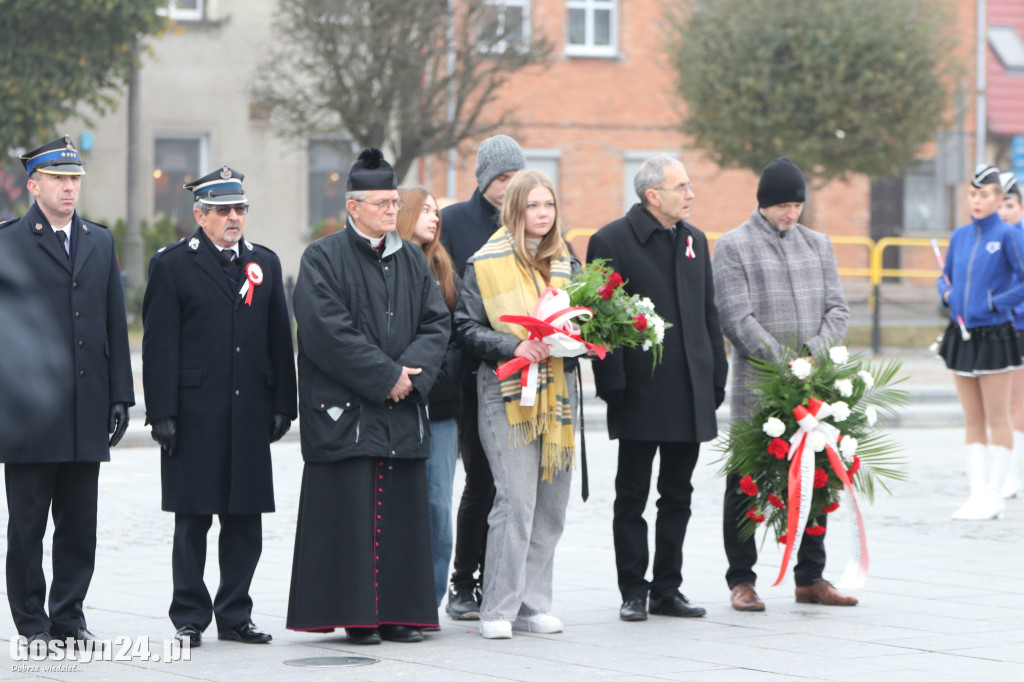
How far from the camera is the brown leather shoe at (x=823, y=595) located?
7637 millimetres

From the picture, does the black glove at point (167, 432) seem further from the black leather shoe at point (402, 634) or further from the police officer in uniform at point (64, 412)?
the black leather shoe at point (402, 634)

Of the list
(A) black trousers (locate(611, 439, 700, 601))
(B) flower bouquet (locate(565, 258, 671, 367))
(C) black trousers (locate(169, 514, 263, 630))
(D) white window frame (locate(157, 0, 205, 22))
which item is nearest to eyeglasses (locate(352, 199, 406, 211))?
(B) flower bouquet (locate(565, 258, 671, 367))

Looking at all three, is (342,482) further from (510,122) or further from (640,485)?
(510,122)

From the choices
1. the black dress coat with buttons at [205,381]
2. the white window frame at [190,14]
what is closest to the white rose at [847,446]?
the black dress coat with buttons at [205,381]

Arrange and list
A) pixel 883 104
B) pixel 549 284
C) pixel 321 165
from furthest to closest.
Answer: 1. pixel 321 165
2. pixel 883 104
3. pixel 549 284

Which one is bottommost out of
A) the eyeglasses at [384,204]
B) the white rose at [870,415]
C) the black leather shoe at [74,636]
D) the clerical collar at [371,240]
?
the black leather shoe at [74,636]

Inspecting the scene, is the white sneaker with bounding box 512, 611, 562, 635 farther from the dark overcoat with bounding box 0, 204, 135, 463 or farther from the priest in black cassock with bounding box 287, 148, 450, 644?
the dark overcoat with bounding box 0, 204, 135, 463

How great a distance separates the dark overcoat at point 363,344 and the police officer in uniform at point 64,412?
82 cm

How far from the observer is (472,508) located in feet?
25.0

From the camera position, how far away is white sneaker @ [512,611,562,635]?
6.91 m

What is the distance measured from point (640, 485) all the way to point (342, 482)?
1522 millimetres

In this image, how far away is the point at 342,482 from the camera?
6.56 m

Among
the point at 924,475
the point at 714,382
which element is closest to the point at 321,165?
the point at 924,475

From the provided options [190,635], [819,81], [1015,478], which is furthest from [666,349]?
[819,81]
